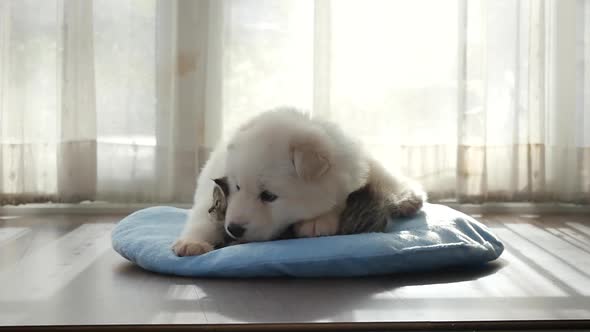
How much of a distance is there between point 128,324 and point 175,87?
222 centimetres

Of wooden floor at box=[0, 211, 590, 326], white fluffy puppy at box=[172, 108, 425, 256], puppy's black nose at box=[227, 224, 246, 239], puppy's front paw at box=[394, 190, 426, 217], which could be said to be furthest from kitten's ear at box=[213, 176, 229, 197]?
puppy's front paw at box=[394, 190, 426, 217]

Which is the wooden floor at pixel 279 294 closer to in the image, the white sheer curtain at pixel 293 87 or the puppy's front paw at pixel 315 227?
the puppy's front paw at pixel 315 227

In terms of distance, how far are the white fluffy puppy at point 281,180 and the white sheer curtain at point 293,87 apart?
1414mm

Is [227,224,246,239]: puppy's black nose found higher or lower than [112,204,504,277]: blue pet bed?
higher

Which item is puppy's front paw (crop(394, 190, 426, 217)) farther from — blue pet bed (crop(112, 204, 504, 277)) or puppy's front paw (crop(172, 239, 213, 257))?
puppy's front paw (crop(172, 239, 213, 257))

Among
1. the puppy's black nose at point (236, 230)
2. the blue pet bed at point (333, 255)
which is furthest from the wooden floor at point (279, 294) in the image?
the puppy's black nose at point (236, 230)

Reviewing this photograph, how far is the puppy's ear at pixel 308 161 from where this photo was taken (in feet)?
7.18

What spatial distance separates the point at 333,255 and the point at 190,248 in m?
0.44

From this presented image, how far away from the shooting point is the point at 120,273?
2.40 m

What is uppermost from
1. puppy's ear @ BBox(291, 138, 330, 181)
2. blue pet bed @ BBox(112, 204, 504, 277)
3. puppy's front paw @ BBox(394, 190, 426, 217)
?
puppy's ear @ BBox(291, 138, 330, 181)

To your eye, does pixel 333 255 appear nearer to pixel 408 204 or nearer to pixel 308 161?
pixel 308 161

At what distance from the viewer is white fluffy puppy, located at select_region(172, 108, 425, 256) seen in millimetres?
2209

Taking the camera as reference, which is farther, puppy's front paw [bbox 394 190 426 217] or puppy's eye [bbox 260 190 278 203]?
puppy's front paw [bbox 394 190 426 217]

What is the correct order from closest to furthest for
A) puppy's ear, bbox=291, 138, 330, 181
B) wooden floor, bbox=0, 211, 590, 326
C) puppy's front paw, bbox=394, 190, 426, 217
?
wooden floor, bbox=0, 211, 590, 326 → puppy's ear, bbox=291, 138, 330, 181 → puppy's front paw, bbox=394, 190, 426, 217
